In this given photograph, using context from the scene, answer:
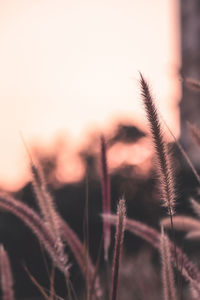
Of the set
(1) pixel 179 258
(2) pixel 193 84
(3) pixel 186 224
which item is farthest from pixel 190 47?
(1) pixel 179 258

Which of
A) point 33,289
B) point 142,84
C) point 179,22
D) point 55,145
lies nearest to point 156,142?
point 142,84

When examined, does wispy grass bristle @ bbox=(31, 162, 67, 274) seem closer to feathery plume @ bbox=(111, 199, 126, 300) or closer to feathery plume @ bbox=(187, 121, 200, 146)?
feathery plume @ bbox=(111, 199, 126, 300)

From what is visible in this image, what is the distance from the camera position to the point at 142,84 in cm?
113

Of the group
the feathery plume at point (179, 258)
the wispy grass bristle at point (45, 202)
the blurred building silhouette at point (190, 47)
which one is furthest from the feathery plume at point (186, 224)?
the blurred building silhouette at point (190, 47)

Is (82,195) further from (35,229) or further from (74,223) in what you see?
(35,229)

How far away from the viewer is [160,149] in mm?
1126

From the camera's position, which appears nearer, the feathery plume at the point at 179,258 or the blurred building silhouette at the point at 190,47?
the feathery plume at the point at 179,258

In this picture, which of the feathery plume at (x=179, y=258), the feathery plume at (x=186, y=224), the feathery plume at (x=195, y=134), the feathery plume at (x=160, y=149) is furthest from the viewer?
the feathery plume at (x=186, y=224)

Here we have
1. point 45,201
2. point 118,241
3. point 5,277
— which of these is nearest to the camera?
point 118,241

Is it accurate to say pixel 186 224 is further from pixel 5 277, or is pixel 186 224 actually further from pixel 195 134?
pixel 5 277

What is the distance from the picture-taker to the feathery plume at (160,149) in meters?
1.11

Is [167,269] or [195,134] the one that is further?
[195,134]

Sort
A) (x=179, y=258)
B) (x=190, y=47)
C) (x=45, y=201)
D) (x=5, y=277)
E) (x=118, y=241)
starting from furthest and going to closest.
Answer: (x=190, y=47) < (x=5, y=277) < (x=45, y=201) < (x=179, y=258) < (x=118, y=241)

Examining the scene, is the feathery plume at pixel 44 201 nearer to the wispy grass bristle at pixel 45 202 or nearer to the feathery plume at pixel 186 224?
the wispy grass bristle at pixel 45 202
